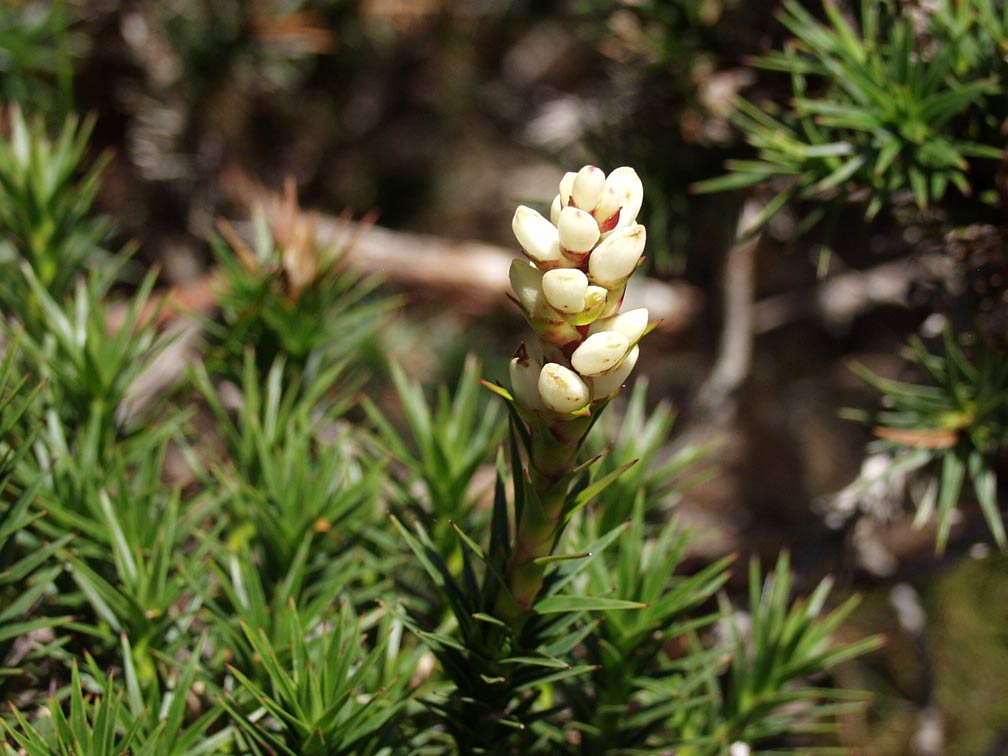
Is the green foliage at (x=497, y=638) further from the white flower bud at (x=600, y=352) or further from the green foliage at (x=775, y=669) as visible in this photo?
the green foliage at (x=775, y=669)

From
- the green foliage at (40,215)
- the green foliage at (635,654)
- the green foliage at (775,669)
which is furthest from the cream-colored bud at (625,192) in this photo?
the green foliage at (40,215)

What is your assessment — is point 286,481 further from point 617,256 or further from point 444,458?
point 617,256

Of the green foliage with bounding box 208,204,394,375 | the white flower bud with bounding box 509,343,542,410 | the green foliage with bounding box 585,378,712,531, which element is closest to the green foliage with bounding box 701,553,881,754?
the green foliage with bounding box 585,378,712,531

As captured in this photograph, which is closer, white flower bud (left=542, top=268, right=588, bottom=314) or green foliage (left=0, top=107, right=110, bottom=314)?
white flower bud (left=542, top=268, right=588, bottom=314)

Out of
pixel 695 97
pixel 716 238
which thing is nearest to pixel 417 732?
pixel 695 97

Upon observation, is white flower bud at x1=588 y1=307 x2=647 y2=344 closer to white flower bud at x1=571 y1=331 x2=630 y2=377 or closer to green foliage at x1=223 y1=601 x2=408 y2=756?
white flower bud at x1=571 y1=331 x2=630 y2=377
